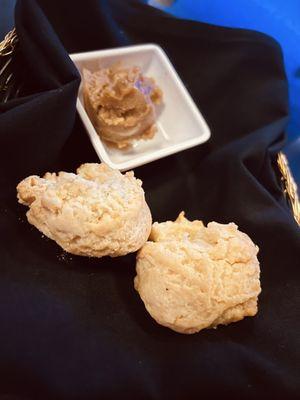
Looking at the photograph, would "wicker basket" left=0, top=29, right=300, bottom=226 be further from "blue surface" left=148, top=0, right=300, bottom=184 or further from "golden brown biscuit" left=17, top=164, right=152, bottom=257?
"blue surface" left=148, top=0, right=300, bottom=184

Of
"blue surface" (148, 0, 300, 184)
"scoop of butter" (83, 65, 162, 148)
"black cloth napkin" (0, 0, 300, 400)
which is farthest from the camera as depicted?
"blue surface" (148, 0, 300, 184)

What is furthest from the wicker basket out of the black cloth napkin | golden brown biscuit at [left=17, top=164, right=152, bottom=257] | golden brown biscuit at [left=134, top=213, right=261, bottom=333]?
golden brown biscuit at [left=134, top=213, right=261, bottom=333]

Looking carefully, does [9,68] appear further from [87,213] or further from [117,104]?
[87,213]

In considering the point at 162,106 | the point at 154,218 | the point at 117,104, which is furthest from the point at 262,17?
the point at 154,218

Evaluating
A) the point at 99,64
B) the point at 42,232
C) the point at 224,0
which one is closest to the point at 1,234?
the point at 42,232

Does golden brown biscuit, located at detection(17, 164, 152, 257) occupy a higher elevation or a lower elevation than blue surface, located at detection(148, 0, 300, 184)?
higher

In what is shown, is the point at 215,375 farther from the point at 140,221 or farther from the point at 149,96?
the point at 149,96
